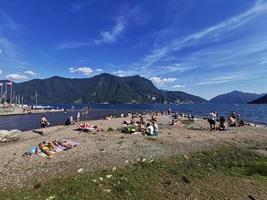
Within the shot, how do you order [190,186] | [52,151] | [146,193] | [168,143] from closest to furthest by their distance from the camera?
[146,193]
[190,186]
[52,151]
[168,143]

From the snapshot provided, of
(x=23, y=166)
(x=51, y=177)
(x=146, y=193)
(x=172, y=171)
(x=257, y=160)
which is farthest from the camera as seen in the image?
(x=257, y=160)

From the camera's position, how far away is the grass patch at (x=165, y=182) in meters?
14.3

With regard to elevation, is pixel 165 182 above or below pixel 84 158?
below

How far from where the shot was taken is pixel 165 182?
16062 millimetres

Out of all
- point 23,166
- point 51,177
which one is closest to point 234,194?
point 51,177

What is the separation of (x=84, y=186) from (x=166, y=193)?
4.70 meters

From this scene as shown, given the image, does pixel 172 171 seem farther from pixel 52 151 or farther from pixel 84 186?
pixel 52 151

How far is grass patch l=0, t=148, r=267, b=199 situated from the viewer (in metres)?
14.3

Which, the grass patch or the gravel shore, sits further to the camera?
the gravel shore

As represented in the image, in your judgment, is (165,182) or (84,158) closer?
(165,182)

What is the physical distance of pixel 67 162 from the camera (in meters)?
19.9

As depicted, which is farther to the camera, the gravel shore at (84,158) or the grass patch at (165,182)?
the gravel shore at (84,158)

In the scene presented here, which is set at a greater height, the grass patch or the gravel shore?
the gravel shore

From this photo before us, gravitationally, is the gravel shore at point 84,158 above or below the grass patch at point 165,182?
above
